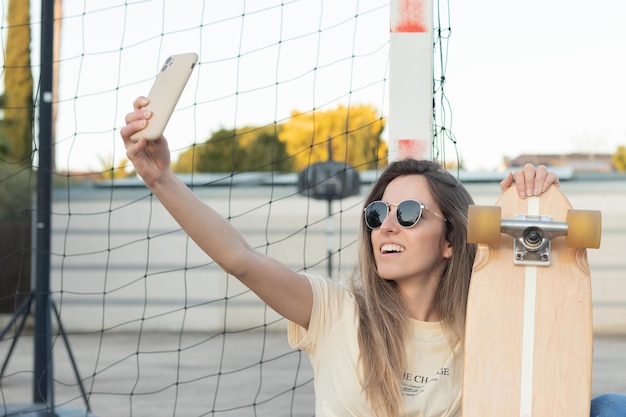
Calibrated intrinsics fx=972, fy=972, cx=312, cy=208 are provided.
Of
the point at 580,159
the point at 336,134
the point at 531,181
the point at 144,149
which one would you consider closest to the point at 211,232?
the point at 144,149

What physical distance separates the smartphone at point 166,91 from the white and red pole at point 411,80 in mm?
932

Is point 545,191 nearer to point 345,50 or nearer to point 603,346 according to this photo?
point 345,50

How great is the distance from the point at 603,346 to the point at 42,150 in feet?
23.6

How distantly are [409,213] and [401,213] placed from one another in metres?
0.02

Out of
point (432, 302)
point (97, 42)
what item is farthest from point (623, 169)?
point (432, 302)

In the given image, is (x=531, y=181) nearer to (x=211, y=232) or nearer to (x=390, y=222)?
(x=390, y=222)

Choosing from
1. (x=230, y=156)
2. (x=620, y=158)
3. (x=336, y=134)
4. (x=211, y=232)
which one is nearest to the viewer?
(x=211, y=232)

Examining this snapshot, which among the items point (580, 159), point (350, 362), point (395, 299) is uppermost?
point (580, 159)

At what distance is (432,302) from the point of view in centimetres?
220

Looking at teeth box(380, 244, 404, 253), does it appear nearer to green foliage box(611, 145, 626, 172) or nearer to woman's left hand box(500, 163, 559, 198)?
woman's left hand box(500, 163, 559, 198)

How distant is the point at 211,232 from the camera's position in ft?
6.51

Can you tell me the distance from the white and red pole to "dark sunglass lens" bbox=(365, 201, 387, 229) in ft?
1.85

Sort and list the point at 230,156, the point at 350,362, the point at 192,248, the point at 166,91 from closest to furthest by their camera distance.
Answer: the point at 166,91 → the point at 350,362 → the point at 192,248 → the point at 230,156

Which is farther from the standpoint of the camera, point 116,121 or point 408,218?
point 116,121
